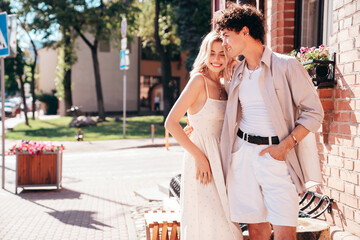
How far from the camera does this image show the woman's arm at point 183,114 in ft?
10.2

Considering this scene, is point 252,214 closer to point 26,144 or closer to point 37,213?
point 37,213

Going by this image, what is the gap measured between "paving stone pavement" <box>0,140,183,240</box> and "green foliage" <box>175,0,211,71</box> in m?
13.6

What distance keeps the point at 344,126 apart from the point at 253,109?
1.09m

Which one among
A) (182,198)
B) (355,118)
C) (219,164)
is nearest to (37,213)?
(182,198)

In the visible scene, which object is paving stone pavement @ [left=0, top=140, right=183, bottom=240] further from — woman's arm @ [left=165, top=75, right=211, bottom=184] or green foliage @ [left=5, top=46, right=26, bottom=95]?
green foliage @ [left=5, top=46, right=26, bottom=95]

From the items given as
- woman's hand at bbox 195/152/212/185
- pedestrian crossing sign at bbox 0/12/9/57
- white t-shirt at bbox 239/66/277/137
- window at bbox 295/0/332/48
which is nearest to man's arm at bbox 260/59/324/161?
white t-shirt at bbox 239/66/277/137

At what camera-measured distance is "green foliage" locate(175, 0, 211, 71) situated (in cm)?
2448

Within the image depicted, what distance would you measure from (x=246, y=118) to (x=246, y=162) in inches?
12.6

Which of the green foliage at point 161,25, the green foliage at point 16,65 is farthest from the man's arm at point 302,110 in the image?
the green foliage at point 16,65

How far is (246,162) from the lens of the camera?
2844mm

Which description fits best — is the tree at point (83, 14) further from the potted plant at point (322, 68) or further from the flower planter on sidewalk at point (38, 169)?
the potted plant at point (322, 68)

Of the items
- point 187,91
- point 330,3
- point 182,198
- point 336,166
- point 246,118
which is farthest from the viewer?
point 330,3

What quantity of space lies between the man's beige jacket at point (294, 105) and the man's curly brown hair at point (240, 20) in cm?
19

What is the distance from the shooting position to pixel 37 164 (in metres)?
7.96
